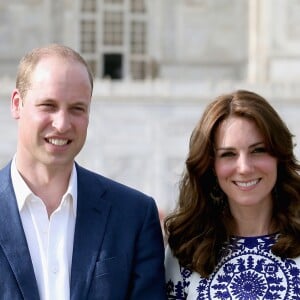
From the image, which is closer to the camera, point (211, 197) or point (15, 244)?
point (15, 244)

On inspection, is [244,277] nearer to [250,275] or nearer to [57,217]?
[250,275]

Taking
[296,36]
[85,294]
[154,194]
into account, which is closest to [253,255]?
[85,294]

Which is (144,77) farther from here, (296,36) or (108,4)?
(296,36)

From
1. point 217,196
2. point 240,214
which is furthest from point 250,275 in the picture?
point 217,196

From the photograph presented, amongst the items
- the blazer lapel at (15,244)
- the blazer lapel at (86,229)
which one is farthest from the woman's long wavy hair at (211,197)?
the blazer lapel at (15,244)

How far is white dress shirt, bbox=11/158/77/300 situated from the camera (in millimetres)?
3232

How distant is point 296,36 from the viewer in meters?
19.6

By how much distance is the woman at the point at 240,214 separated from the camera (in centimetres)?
360

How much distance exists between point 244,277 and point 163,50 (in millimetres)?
19460

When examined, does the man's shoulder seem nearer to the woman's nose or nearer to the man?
the man

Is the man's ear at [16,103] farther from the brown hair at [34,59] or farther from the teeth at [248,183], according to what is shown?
the teeth at [248,183]

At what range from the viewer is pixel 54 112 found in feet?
10.8

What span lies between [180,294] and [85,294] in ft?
A: 1.90

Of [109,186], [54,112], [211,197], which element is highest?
[54,112]
